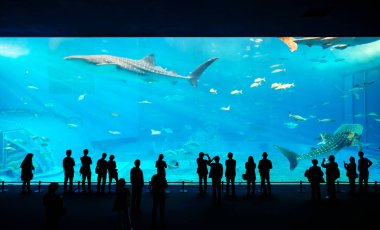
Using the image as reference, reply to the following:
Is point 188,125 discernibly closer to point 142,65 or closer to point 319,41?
point 142,65

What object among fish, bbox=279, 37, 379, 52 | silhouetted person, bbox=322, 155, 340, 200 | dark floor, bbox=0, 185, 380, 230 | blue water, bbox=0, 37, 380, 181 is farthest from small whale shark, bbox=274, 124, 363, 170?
blue water, bbox=0, 37, 380, 181

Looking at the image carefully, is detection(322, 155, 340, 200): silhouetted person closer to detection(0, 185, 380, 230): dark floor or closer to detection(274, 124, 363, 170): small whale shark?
detection(0, 185, 380, 230): dark floor

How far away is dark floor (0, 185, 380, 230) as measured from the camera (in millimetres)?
4348

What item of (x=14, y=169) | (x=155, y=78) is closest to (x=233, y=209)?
(x=155, y=78)

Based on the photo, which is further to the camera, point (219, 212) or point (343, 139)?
point (343, 139)

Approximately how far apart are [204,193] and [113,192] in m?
2.30

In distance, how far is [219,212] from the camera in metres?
5.04
